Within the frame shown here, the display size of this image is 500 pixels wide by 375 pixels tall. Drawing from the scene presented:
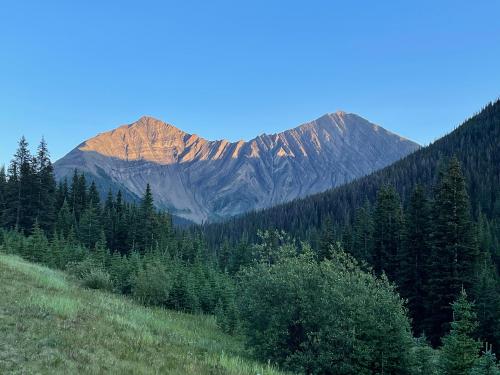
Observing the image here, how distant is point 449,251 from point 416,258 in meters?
4.82

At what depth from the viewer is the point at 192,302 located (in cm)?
3119

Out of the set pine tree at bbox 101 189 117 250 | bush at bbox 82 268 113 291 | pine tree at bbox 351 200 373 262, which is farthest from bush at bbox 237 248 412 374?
pine tree at bbox 101 189 117 250

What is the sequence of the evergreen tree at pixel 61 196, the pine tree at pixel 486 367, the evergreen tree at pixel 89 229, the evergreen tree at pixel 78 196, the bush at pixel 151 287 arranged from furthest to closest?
the evergreen tree at pixel 78 196 → the evergreen tree at pixel 61 196 → the evergreen tree at pixel 89 229 → the bush at pixel 151 287 → the pine tree at pixel 486 367

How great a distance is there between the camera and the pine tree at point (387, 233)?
48.4 meters

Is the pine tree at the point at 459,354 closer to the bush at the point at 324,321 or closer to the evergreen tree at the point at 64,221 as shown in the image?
the bush at the point at 324,321

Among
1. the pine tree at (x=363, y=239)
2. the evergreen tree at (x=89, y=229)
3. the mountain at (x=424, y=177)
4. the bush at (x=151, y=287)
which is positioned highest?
the mountain at (x=424, y=177)

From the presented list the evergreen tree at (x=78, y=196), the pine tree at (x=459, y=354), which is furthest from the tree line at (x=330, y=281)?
the evergreen tree at (x=78, y=196)

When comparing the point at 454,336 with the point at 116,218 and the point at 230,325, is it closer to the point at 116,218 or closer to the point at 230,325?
the point at 230,325

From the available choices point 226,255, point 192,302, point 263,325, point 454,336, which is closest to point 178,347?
point 263,325

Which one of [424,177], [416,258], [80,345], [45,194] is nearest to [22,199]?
[45,194]

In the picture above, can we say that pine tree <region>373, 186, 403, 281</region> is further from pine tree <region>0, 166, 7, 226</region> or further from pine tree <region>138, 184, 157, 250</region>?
pine tree <region>0, 166, 7, 226</region>

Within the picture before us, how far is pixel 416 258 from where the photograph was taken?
43781mm

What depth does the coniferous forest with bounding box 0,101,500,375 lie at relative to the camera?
51.4 feet

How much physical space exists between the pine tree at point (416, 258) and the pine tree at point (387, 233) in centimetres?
197
